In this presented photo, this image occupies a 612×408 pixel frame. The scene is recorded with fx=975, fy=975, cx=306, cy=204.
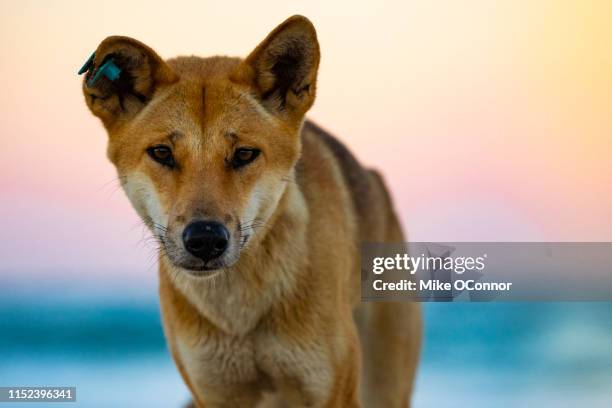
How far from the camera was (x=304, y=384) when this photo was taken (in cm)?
444

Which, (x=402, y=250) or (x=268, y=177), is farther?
(x=402, y=250)

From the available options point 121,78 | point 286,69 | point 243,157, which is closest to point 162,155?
point 243,157

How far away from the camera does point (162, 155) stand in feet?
13.2

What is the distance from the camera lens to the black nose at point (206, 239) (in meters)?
3.77

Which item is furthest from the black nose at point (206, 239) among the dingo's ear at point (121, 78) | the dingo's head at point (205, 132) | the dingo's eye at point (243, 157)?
the dingo's ear at point (121, 78)

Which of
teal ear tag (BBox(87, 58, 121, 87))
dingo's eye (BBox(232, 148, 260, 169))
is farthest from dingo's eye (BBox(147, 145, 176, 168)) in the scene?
teal ear tag (BBox(87, 58, 121, 87))

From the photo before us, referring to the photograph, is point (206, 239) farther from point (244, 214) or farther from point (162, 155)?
point (162, 155)

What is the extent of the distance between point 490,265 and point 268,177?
2043mm

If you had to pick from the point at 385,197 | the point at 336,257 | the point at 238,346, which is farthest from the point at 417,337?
the point at 238,346

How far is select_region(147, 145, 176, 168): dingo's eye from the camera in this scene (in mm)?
4004

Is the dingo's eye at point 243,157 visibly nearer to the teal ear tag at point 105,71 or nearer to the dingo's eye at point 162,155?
the dingo's eye at point 162,155

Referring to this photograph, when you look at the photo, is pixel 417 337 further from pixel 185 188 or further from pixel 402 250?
pixel 185 188

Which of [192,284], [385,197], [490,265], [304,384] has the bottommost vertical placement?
[304,384]

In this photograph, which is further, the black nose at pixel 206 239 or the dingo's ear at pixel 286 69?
the dingo's ear at pixel 286 69
